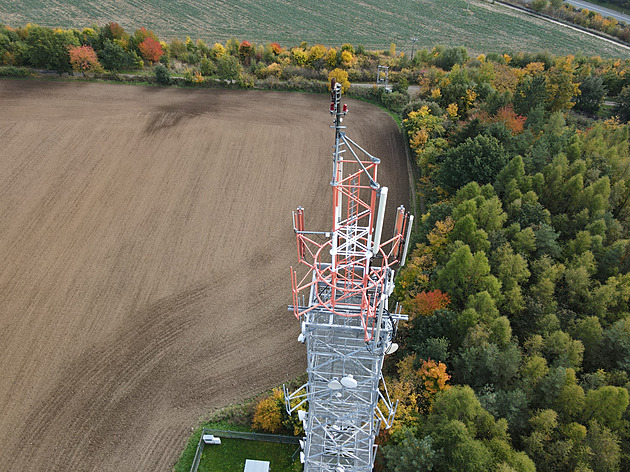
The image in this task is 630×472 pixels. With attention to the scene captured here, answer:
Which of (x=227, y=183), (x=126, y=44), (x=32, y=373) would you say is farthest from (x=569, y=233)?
(x=126, y=44)

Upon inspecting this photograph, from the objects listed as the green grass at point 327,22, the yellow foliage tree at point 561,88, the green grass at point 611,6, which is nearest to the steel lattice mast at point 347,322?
the yellow foliage tree at point 561,88

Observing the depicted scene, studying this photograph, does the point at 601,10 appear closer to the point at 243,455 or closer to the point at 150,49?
the point at 150,49

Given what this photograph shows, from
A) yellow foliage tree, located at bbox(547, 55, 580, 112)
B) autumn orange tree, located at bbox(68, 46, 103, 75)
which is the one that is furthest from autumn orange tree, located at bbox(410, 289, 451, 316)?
autumn orange tree, located at bbox(68, 46, 103, 75)

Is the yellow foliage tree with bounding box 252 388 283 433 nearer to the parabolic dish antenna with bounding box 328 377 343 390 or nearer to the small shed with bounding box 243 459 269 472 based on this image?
the small shed with bounding box 243 459 269 472

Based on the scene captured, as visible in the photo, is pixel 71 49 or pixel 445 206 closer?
pixel 445 206

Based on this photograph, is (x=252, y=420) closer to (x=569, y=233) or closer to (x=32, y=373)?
(x=32, y=373)

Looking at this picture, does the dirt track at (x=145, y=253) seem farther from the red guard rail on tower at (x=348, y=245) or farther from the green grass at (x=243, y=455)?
the red guard rail on tower at (x=348, y=245)

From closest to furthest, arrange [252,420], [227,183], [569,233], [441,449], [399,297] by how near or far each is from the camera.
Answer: [441,449] → [252,420] → [399,297] → [569,233] → [227,183]
